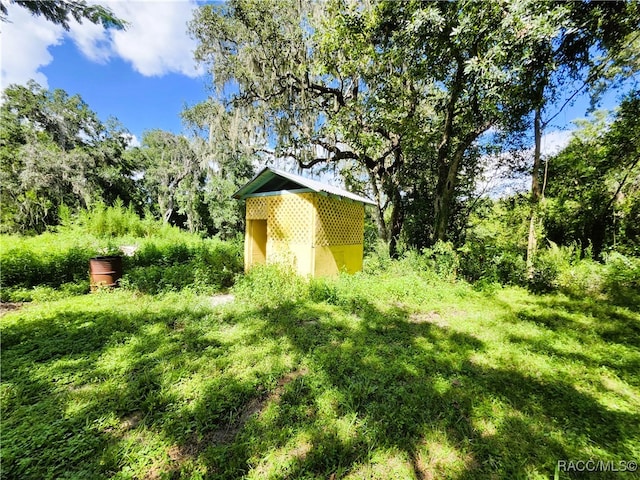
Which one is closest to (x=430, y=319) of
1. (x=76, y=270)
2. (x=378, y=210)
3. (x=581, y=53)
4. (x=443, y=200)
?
(x=443, y=200)

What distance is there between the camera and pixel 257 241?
7.16m

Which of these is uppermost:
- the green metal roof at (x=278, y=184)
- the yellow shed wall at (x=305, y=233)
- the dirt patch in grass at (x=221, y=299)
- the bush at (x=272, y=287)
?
the green metal roof at (x=278, y=184)

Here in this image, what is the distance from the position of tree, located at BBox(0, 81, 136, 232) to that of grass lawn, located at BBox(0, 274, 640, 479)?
15.2m

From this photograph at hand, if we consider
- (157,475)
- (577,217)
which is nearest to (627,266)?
(577,217)

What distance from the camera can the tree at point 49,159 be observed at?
13.6 m

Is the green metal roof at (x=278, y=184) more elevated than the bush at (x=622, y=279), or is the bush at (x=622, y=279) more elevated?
the green metal roof at (x=278, y=184)

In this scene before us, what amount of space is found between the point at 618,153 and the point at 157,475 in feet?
36.6

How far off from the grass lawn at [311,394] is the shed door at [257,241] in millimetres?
2989

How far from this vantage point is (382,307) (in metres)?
4.66

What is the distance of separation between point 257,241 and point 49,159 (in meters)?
16.2

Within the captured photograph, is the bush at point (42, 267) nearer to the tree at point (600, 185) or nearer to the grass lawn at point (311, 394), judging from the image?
the grass lawn at point (311, 394)

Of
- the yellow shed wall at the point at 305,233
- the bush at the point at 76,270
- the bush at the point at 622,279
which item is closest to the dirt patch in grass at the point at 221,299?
the bush at the point at 76,270

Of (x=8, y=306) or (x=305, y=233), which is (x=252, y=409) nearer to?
(x=305, y=233)

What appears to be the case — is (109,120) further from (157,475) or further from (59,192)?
(157,475)
